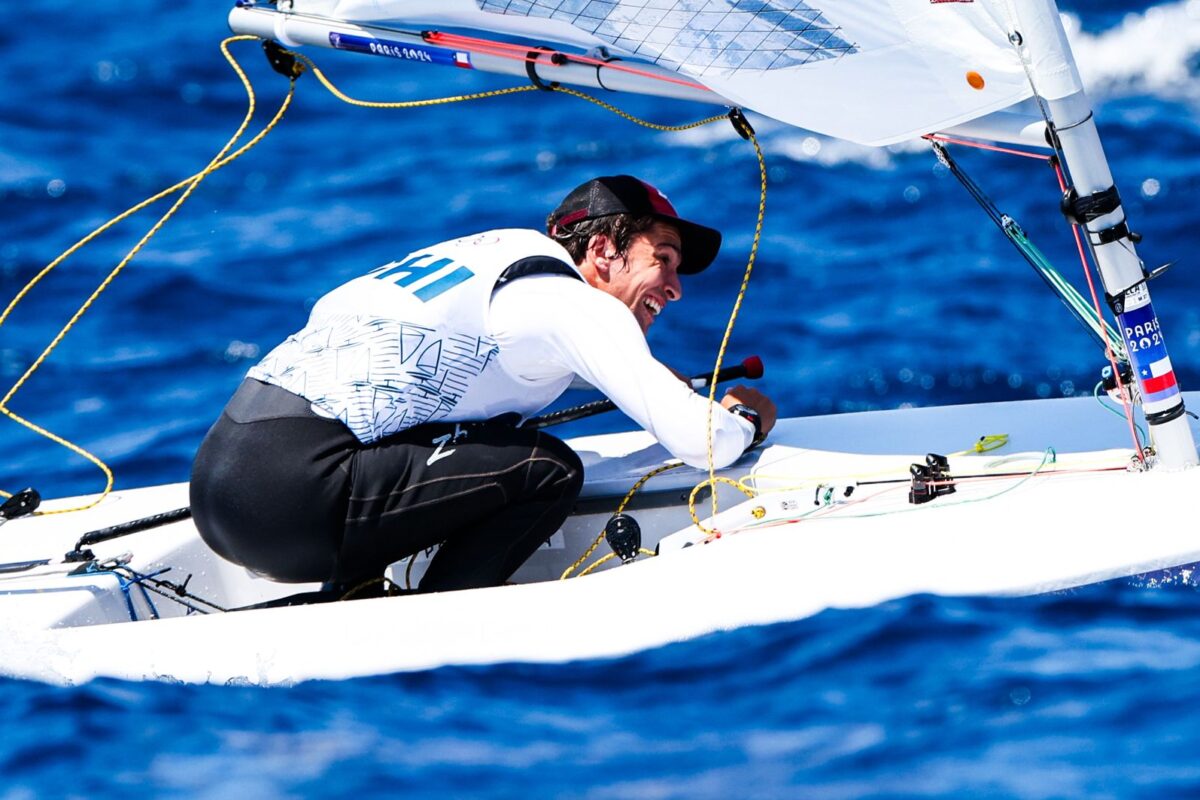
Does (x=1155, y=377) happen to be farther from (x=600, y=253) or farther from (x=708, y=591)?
(x=600, y=253)

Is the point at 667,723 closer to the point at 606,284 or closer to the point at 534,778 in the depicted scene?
the point at 534,778

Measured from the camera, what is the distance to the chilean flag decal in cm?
258

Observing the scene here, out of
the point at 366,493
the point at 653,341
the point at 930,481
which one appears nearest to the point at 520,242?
the point at 366,493

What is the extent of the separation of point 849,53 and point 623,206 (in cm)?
49

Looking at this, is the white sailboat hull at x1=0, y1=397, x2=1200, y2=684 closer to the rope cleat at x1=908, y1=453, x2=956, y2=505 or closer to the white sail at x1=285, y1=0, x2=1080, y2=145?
the rope cleat at x1=908, y1=453, x2=956, y2=505

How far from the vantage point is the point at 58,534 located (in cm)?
326

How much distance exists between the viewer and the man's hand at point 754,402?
2988mm

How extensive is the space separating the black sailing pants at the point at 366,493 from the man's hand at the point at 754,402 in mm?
343

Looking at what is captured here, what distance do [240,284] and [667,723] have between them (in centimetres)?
344

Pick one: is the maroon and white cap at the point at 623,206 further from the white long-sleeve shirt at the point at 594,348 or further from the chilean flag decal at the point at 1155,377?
the chilean flag decal at the point at 1155,377

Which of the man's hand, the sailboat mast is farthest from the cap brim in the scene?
the sailboat mast

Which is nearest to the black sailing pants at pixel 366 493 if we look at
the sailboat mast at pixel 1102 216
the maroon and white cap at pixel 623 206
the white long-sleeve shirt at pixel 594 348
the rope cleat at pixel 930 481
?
the white long-sleeve shirt at pixel 594 348

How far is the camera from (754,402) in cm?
303

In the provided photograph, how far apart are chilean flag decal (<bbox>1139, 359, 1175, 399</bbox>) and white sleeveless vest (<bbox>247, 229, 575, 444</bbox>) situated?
0.94 m
